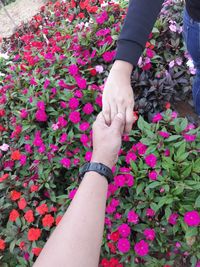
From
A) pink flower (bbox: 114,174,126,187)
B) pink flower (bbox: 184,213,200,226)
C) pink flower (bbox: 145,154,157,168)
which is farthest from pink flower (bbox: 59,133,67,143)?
pink flower (bbox: 184,213,200,226)

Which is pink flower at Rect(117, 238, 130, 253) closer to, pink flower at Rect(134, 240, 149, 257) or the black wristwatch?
pink flower at Rect(134, 240, 149, 257)

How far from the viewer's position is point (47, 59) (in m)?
3.45

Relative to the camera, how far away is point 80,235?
106 cm

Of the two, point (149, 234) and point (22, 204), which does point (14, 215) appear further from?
point (149, 234)

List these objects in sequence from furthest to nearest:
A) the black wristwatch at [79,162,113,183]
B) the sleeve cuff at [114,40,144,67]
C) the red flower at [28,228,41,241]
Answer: the red flower at [28,228,41,241], the sleeve cuff at [114,40,144,67], the black wristwatch at [79,162,113,183]

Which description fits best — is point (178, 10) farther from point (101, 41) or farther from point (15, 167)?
point (15, 167)

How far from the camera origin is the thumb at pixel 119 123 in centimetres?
136

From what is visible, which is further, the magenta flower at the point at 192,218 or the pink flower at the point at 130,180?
the pink flower at the point at 130,180

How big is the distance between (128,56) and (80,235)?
0.81 m

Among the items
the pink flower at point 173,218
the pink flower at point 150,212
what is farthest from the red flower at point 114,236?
the pink flower at point 173,218

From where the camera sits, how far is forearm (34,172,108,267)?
3.38 ft

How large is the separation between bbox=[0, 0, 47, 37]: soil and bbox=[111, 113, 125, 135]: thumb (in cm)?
608

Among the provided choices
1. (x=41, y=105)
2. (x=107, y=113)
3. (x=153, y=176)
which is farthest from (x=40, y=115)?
(x=107, y=113)

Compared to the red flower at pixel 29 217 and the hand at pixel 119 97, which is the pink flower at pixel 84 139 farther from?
the hand at pixel 119 97
